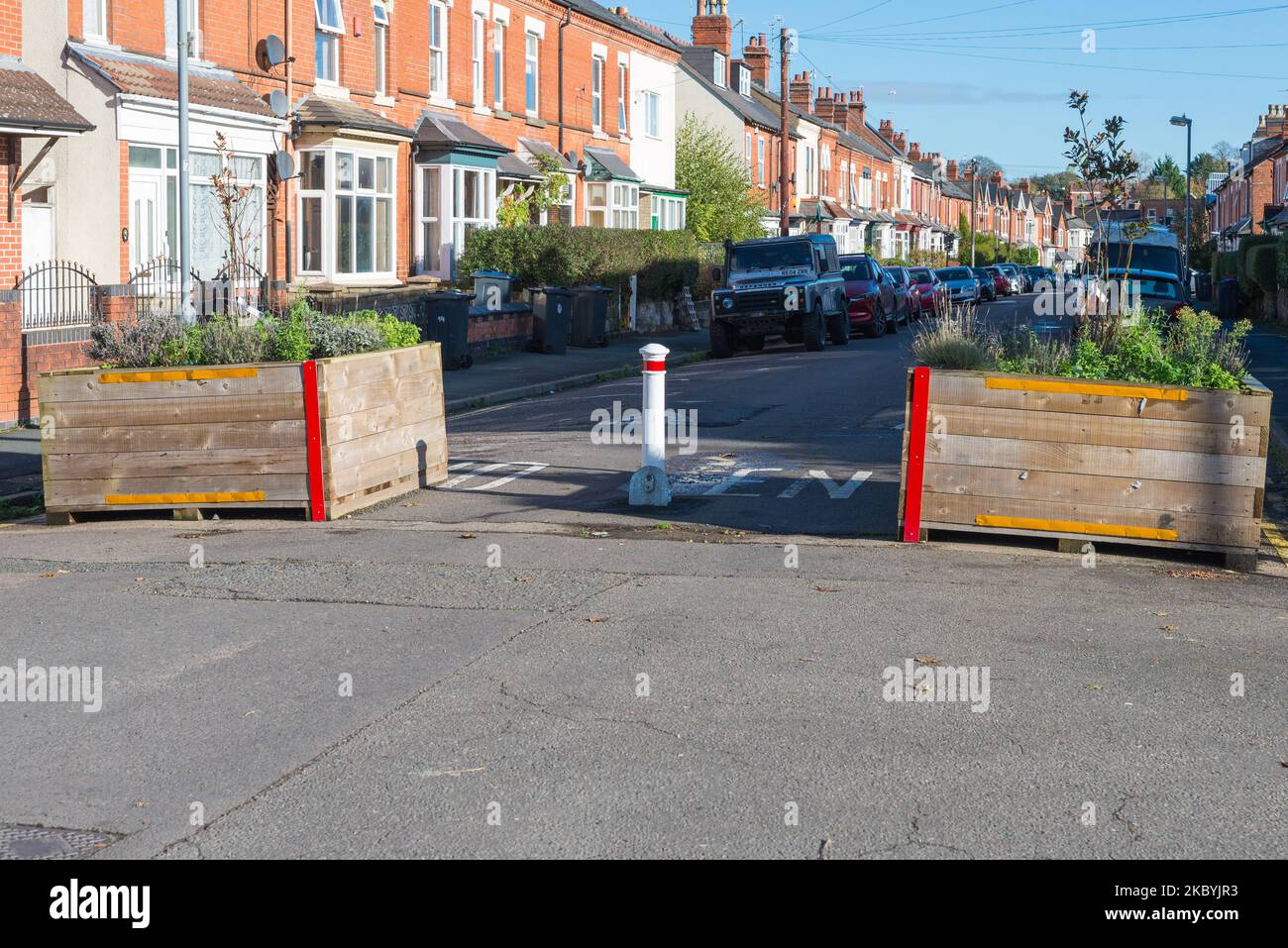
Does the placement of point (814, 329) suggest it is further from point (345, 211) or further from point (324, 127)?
point (324, 127)

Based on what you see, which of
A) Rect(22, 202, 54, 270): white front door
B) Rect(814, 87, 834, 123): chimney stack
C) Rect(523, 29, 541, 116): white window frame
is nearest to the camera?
Rect(22, 202, 54, 270): white front door

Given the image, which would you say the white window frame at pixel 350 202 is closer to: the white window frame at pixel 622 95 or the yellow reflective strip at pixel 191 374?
the white window frame at pixel 622 95

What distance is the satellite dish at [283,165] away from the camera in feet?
83.0

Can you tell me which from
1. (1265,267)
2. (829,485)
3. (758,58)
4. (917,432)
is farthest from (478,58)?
(758,58)

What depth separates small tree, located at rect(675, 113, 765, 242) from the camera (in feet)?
164

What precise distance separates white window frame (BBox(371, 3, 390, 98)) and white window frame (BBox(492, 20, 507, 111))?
4811 mm

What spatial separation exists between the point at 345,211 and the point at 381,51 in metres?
4.33

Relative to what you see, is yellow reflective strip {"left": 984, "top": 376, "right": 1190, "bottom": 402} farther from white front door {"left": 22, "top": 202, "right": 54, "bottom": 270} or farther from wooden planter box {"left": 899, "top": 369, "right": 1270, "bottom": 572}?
white front door {"left": 22, "top": 202, "right": 54, "bottom": 270}

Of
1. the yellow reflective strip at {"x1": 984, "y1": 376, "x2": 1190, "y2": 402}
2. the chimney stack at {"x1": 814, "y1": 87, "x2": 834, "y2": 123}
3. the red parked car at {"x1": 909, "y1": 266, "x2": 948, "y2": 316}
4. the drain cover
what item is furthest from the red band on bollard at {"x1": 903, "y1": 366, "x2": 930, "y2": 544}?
the chimney stack at {"x1": 814, "y1": 87, "x2": 834, "y2": 123}

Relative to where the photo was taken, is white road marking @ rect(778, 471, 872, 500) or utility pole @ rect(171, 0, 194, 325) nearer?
white road marking @ rect(778, 471, 872, 500)

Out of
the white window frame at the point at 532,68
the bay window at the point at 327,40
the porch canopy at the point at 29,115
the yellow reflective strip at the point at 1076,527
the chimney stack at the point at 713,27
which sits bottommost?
the yellow reflective strip at the point at 1076,527

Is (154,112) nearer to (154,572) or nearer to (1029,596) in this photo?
(154,572)

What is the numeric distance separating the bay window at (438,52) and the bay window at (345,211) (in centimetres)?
376

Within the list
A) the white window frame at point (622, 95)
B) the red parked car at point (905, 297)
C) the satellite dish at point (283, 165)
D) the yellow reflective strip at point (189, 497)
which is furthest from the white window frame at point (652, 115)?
the yellow reflective strip at point (189, 497)
